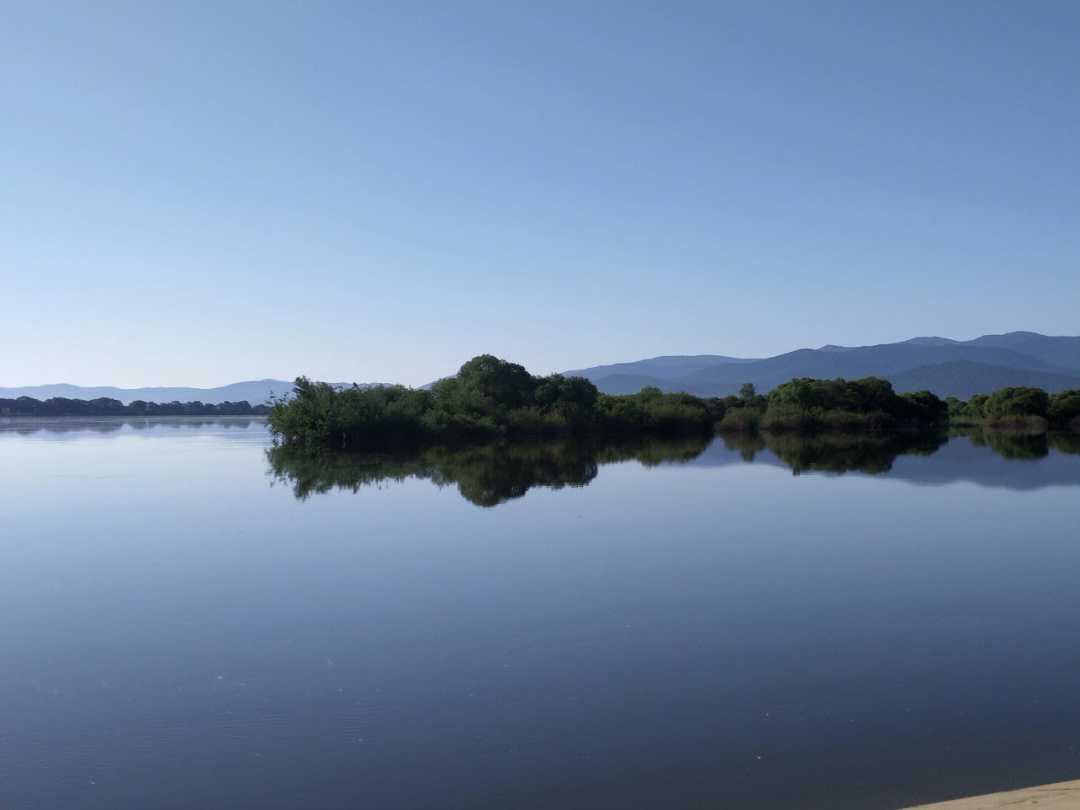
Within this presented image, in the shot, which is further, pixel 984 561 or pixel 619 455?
pixel 619 455

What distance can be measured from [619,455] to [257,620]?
29801 mm

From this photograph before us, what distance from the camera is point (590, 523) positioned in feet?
52.0

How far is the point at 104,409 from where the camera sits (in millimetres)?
135500

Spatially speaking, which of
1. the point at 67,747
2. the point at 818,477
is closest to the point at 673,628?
the point at 67,747

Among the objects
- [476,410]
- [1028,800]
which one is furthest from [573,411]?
[1028,800]

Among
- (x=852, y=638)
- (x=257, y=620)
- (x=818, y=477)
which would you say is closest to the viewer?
(x=852, y=638)

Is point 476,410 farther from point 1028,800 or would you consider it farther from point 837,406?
point 1028,800

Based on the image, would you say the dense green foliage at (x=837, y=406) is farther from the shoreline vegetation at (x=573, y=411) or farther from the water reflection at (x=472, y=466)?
the water reflection at (x=472, y=466)

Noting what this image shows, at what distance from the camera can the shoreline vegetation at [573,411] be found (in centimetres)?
4491

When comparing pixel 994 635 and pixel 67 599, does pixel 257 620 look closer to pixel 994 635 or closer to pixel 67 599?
pixel 67 599

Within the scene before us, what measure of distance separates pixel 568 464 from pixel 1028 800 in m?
26.9

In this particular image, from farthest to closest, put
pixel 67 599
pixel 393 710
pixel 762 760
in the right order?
pixel 67 599 → pixel 393 710 → pixel 762 760

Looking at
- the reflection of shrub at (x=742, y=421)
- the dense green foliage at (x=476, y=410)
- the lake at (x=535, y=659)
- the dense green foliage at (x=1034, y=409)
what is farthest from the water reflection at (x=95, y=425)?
the dense green foliage at (x=1034, y=409)

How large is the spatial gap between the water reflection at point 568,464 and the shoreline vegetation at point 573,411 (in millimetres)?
3406
